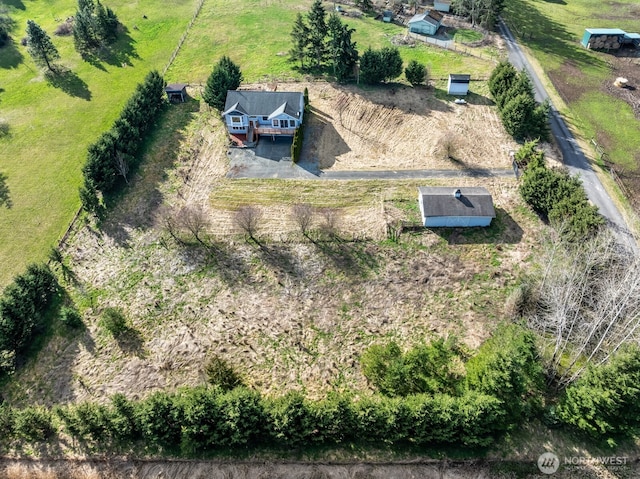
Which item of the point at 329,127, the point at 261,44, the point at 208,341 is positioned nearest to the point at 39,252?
the point at 208,341

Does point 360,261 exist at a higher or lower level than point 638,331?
lower

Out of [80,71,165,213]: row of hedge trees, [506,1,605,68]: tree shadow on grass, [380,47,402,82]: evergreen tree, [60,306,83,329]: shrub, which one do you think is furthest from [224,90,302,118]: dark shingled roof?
[506,1,605,68]: tree shadow on grass

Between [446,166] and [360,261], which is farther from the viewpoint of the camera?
[446,166]

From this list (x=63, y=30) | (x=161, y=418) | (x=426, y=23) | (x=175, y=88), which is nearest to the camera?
(x=161, y=418)

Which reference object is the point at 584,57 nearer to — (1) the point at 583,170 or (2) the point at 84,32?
(1) the point at 583,170

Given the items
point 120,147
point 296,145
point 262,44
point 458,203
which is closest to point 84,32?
point 262,44

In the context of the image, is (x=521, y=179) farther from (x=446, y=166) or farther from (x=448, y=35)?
(x=448, y=35)

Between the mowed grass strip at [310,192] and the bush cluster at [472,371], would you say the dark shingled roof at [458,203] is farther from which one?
the bush cluster at [472,371]
